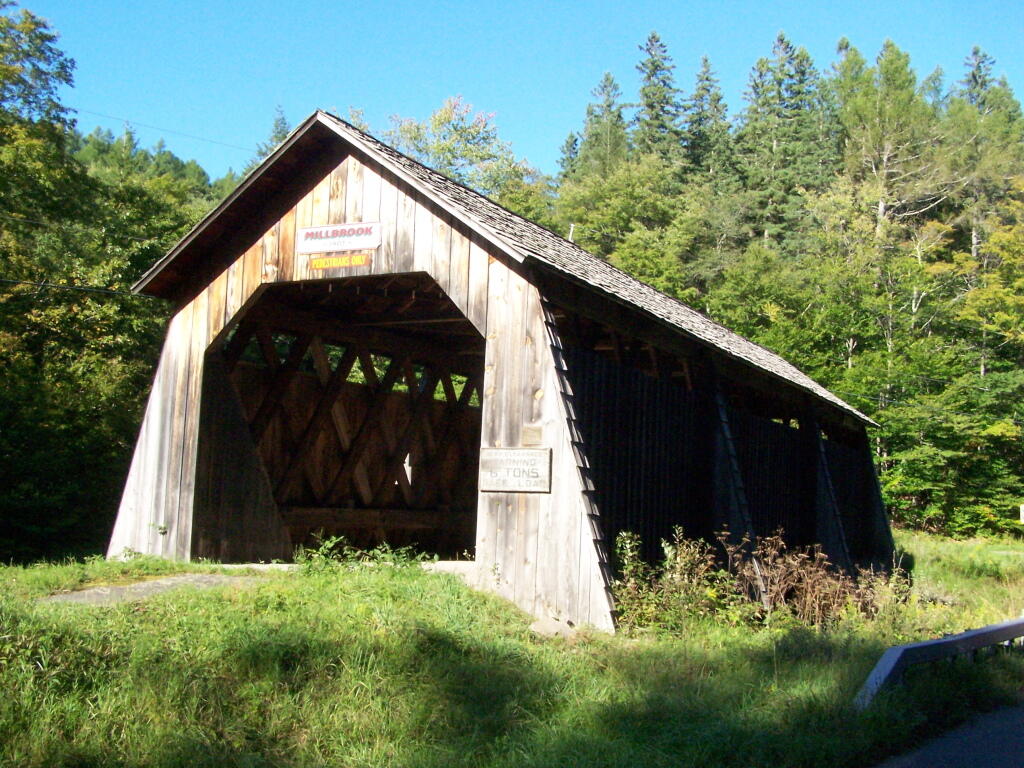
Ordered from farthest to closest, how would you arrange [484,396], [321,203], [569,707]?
[321,203]
[484,396]
[569,707]

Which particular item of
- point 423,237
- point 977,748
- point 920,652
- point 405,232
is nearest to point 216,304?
point 405,232

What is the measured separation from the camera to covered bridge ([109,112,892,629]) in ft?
31.3

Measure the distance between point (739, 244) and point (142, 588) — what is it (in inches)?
1750

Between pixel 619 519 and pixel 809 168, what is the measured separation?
1757 inches

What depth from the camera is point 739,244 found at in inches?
1976

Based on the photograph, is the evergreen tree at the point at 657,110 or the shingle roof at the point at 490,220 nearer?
the shingle roof at the point at 490,220

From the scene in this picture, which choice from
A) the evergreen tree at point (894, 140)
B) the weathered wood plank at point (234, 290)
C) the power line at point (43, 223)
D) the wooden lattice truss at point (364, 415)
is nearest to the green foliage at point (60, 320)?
the power line at point (43, 223)

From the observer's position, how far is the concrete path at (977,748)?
5.64 metres

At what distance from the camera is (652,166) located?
5025cm

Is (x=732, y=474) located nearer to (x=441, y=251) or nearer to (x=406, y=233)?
(x=441, y=251)

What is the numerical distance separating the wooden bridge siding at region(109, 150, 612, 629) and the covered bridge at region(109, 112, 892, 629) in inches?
0.8

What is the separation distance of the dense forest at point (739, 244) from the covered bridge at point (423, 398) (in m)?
4.37

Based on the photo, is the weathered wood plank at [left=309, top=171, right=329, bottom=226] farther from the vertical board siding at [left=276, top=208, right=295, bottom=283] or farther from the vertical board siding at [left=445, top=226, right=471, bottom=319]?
the vertical board siding at [left=445, top=226, right=471, bottom=319]

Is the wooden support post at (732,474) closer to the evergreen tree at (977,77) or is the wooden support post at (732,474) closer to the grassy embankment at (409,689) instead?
the grassy embankment at (409,689)
